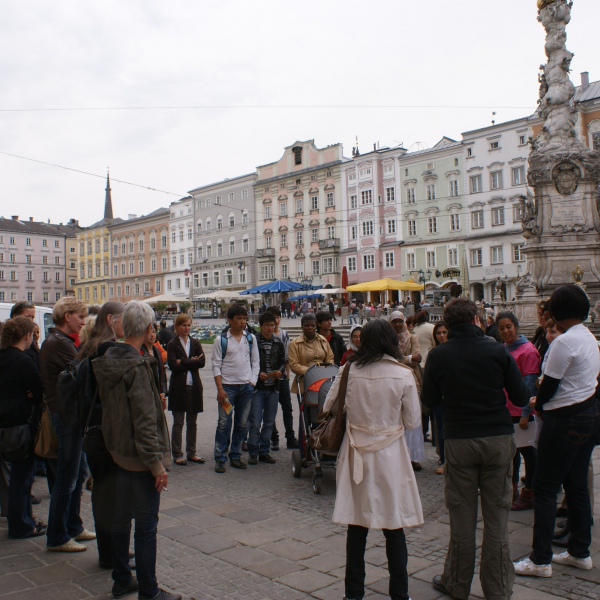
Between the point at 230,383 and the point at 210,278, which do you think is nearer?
the point at 230,383

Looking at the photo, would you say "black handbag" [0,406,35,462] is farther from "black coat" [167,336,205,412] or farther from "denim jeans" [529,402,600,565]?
"denim jeans" [529,402,600,565]

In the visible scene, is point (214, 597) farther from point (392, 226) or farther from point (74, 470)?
point (392, 226)

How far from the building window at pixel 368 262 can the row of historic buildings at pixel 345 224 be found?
0.44 ft

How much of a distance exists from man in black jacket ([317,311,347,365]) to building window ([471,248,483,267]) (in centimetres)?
4109

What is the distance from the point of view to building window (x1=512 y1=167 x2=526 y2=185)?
44.9 m

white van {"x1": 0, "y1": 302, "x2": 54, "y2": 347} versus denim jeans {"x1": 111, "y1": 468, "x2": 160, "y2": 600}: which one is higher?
white van {"x1": 0, "y1": 302, "x2": 54, "y2": 347}

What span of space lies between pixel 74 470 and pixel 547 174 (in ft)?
56.2

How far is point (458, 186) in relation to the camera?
48781mm

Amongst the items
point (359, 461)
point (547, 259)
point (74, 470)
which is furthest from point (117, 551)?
point (547, 259)

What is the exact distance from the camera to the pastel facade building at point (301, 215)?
56.6m

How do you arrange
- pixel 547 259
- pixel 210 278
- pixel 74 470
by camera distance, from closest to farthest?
pixel 74 470, pixel 547 259, pixel 210 278

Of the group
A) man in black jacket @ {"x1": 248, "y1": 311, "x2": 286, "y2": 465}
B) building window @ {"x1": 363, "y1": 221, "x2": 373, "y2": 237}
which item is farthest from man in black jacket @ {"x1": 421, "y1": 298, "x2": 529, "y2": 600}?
building window @ {"x1": 363, "y1": 221, "x2": 373, "y2": 237}

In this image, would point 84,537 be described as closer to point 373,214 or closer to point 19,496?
point 19,496

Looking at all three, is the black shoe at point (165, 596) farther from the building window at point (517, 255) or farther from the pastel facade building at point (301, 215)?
the pastel facade building at point (301, 215)
